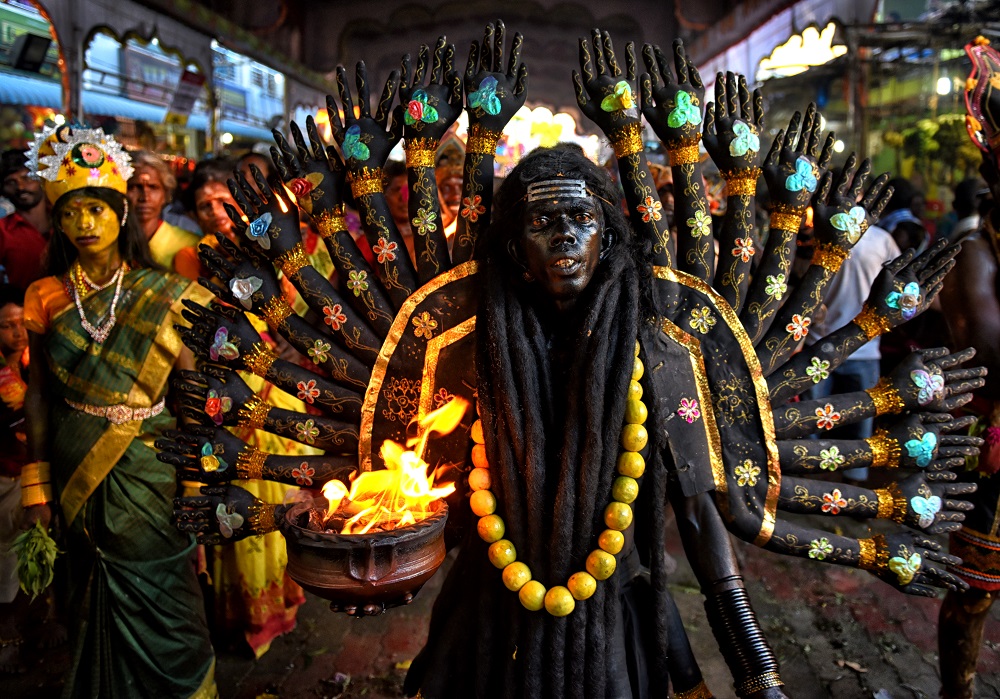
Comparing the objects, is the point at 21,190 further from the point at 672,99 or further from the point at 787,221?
the point at 787,221

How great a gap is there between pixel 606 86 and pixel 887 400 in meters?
1.26

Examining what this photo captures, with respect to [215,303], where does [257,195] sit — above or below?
above

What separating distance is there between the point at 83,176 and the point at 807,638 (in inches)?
169

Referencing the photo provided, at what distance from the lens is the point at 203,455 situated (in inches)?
85.9

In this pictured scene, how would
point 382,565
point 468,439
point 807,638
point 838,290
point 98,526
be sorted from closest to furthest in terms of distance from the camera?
point 382,565, point 468,439, point 98,526, point 807,638, point 838,290

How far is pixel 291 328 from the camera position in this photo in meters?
2.24

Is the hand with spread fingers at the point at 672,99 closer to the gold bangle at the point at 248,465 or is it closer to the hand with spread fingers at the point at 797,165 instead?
the hand with spread fingers at the point at 797,165

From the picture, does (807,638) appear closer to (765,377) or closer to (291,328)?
(765,377)

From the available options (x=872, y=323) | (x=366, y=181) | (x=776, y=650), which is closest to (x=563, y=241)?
(x=366, y=181)

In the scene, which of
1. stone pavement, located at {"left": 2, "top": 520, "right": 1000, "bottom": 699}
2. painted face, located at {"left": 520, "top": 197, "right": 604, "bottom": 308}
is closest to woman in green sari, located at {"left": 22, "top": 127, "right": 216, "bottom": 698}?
stone pavement, located at {"left": 2, "top": 520, "right": 1000, "bottom": 699}

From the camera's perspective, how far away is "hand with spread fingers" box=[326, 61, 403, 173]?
219 centimetres

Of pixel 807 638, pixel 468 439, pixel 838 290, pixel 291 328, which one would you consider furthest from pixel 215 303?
pixel 838 290

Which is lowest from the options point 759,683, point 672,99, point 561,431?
point 759,683

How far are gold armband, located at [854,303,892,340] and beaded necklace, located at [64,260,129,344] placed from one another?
9.45ft
